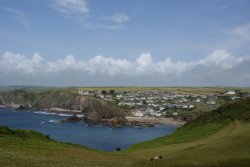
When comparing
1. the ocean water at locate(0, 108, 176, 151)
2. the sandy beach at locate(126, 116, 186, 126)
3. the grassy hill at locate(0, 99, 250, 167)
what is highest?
the grassy hill at locate(0, 99, 250, 167)

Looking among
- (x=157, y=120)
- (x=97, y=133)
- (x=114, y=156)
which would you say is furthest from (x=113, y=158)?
(x=157, y=120)

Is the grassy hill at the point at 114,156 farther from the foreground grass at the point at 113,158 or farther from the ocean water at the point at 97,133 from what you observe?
the ocean water at the point at 97,133

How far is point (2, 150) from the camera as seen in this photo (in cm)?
4234

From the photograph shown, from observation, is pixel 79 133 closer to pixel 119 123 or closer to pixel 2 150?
pixel 119 123

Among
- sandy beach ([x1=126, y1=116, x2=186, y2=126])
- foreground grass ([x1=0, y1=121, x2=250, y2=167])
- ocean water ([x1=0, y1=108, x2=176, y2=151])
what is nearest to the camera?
foreground grass ([x1=0, y1=121, x2=250, y2=167])

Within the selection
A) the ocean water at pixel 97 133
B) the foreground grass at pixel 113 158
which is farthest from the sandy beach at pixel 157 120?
the foreground grass at pixel 113 158

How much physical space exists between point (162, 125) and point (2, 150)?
465 ft

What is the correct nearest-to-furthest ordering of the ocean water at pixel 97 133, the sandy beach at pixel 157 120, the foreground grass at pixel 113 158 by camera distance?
the foreground grass at pixel 113 158, the ocean water at pixel 97 133, the sandy beach at pixel 157 120

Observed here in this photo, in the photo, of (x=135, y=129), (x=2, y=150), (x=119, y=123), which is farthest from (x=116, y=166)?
(x=119, y=123)

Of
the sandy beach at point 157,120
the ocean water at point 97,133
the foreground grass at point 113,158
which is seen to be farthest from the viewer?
the sandy beach at point 157,120

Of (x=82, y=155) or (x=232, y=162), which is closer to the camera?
(x=232, y=162)

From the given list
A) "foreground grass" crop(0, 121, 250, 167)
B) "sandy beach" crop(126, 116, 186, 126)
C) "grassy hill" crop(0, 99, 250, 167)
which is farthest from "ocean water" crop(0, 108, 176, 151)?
"foreground grass" crop(0, 121, 250, 167)

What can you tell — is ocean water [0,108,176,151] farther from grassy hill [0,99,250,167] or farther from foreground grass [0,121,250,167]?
foreground grass [0,121,250,167]

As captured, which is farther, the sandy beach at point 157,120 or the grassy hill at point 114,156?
the sandy beach at point 157,120
